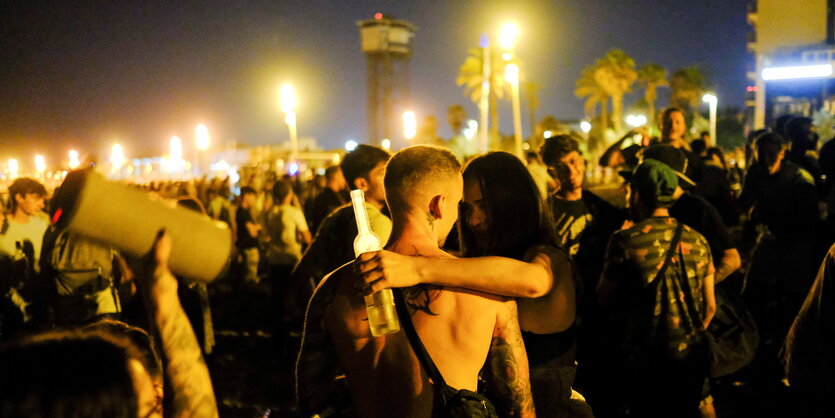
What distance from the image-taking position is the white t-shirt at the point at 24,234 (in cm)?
682

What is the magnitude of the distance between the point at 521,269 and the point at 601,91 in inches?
3005

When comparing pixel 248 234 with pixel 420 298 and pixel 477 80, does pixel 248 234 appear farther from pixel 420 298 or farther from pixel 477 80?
pixel 477 80

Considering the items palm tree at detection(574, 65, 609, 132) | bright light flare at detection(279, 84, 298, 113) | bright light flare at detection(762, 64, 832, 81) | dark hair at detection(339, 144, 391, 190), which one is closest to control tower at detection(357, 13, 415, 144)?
palm tree at detection(574, 65, 609, 132)

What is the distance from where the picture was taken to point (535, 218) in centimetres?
315

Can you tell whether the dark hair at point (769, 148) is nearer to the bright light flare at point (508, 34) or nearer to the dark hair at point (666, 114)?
the dark hair at point (666, 114)

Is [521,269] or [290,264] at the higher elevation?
[521,269]

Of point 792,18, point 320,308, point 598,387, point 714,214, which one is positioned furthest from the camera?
point 792,18

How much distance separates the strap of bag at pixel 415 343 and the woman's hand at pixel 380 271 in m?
0.10

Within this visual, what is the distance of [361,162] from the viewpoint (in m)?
5.12

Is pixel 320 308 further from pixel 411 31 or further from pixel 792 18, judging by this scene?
pixel 411 31

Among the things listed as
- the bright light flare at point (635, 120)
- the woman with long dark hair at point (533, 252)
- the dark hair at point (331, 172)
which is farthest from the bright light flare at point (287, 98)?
the bright light flare at point (635, 120)

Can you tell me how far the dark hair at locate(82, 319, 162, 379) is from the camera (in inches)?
67.7

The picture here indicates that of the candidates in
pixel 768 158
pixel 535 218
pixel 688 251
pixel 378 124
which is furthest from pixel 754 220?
pixel 378 124

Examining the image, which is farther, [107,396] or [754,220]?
[754,220]
